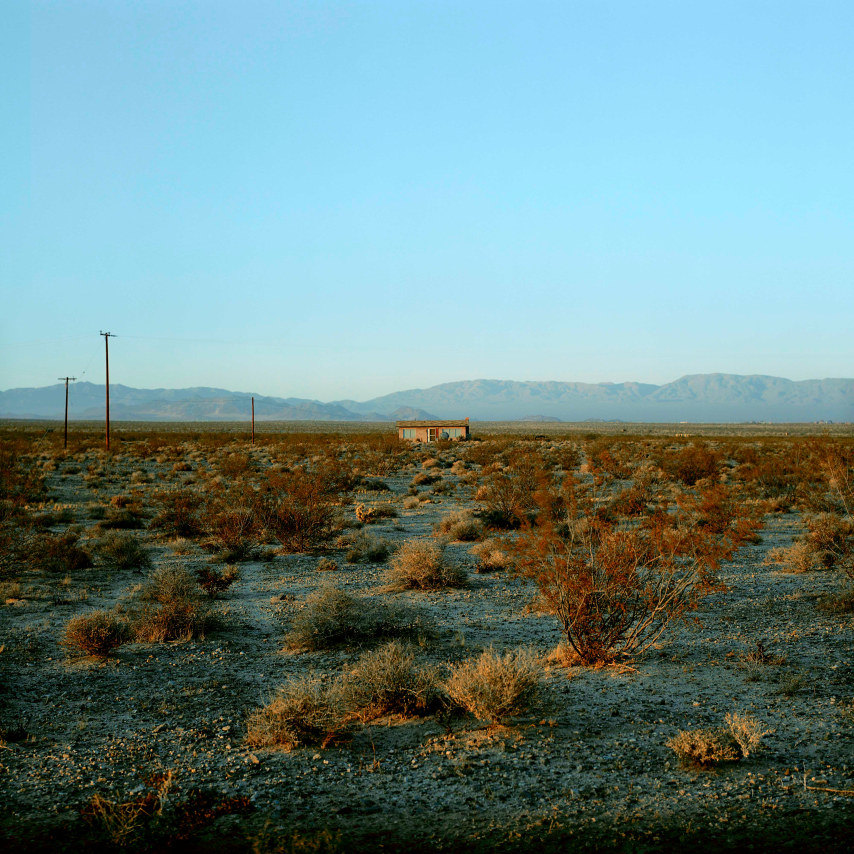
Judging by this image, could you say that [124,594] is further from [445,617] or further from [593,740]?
[593,740]

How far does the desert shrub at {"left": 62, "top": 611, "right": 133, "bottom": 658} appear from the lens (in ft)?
29.1

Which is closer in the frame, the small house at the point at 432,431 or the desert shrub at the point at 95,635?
the desert shrub at the point at 95,635

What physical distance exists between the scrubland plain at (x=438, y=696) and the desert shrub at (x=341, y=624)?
3 cm

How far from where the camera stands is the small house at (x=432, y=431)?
2517 inches

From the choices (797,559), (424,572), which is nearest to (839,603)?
(797,559)

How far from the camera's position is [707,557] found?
8.05 m

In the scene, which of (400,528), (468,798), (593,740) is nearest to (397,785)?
(468,798)

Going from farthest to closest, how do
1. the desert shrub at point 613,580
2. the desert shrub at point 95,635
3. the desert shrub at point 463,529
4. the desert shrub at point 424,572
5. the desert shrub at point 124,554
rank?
the desert shrub at point 463,529 → the desert shrub at point 124,554 → the desert shrub at point 424,572 → the desert shrub at point 95,635 → the desert shrub at point 613,580

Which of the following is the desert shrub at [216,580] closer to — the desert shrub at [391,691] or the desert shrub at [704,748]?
the desert shrub at [391,691]

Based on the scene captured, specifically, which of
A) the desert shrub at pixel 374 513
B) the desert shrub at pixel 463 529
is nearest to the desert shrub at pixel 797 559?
the desert shrub at pixel 463 529

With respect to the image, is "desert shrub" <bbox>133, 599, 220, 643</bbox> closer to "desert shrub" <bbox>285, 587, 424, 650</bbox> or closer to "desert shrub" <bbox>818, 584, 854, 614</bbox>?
"desert shrub" <bbox>285, 587, 424, 650</bbox>

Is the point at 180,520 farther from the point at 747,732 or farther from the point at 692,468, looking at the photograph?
the point at 692,468

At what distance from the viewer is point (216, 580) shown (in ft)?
40.4

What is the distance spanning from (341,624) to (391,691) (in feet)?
8.21
